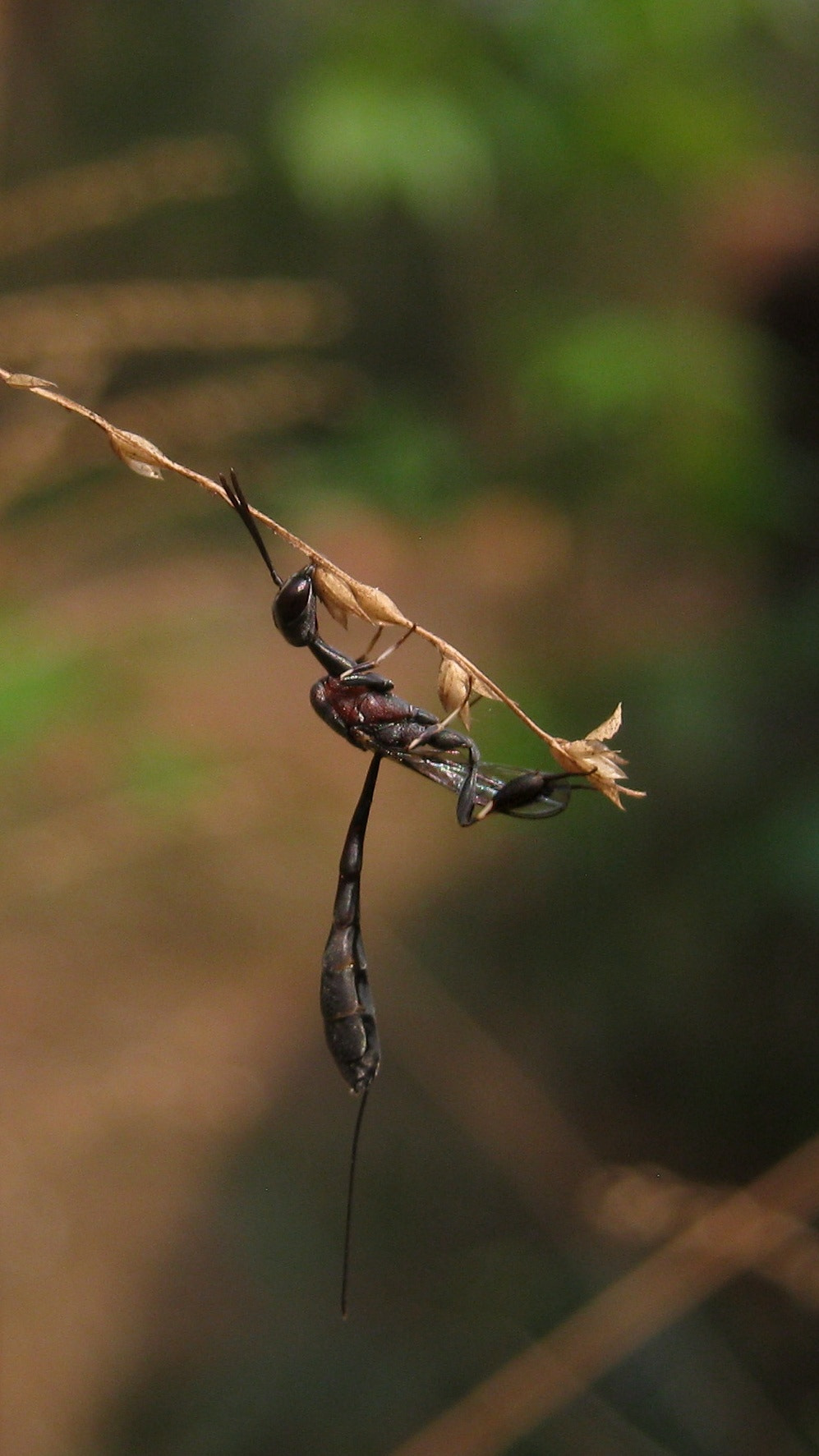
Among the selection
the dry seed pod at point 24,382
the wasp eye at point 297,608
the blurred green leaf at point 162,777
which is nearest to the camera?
the dry seed pod at point 24,382

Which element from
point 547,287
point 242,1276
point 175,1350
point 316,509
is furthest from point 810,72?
point 175,1350

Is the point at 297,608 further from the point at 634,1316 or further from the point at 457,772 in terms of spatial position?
the point at 634,1316

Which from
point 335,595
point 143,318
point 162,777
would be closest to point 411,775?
point 162,777

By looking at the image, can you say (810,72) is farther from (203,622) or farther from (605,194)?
(203,622)

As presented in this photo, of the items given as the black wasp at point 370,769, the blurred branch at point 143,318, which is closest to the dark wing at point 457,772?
the black wasp at point 370,769

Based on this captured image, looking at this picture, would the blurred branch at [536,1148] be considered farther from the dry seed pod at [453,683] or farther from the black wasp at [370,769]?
the dry seed pod at [453,683]

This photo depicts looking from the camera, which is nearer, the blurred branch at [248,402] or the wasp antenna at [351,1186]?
the wasp antenna at [351,1186]
